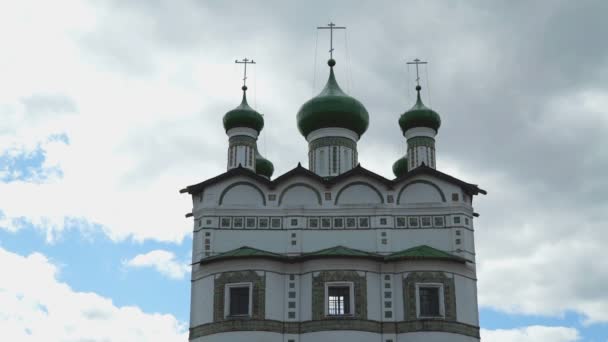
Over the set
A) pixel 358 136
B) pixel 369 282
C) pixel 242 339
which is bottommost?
pixel 242 339

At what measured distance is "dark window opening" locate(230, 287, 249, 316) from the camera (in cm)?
1955

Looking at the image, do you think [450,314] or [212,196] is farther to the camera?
[212,196]

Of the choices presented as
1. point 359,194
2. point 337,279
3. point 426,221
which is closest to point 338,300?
point 337,279

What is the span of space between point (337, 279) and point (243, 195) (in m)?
3.34

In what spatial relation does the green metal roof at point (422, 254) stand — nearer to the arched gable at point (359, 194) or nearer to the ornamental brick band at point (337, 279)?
the ornamental brick band at point (337, 279)

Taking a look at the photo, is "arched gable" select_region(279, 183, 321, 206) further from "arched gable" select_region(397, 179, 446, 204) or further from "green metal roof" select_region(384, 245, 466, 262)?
"green metal roof" select_region(384, 245, 466, 262)

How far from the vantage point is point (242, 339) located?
19.1 meters

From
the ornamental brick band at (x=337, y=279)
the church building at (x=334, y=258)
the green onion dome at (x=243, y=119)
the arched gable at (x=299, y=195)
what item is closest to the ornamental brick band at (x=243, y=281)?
the church building at (x=334, y=258)

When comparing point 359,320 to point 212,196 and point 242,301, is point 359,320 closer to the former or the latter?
point 242,301

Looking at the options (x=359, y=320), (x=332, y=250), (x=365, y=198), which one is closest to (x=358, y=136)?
(x=365, y=198)

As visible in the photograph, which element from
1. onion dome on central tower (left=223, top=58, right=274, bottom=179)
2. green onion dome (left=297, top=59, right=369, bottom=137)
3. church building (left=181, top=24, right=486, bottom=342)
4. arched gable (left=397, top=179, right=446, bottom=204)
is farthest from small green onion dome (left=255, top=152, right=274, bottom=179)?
arched gable (left=397, top=179, right=446, bottom=204)

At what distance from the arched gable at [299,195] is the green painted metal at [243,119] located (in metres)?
5.37

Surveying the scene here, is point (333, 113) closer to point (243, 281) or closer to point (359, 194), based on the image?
point (359, 194)

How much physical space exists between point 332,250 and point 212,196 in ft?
11.2
